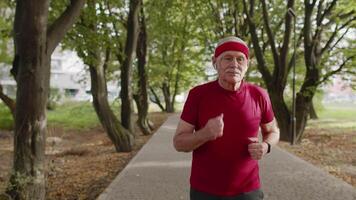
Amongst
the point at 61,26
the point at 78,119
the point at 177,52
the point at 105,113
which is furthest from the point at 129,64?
the point at 177,52

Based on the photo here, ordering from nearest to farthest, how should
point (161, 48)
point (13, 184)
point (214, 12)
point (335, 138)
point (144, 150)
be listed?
point (13, 184)
point (144, 150)
point (335, 138)
point (214, 12)
point (161, 48)

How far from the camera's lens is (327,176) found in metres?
8.29

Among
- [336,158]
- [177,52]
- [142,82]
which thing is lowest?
[336,158]

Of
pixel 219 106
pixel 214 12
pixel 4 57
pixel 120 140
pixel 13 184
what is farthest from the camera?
pixel 4 57

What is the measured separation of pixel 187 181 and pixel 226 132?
17.8ft

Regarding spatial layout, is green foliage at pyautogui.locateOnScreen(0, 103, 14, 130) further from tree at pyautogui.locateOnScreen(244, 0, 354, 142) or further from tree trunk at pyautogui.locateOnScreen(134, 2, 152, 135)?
tree at pyautogui.locateOnScreen(244, 0, 354, 142)

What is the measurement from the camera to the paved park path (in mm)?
6754

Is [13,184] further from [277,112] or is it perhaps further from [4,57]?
[4,57]

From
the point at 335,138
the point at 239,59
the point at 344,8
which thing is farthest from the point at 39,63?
the point at 335,138

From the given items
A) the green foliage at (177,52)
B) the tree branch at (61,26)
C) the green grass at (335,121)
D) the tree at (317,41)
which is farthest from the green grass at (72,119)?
the tree branch at (61,26)

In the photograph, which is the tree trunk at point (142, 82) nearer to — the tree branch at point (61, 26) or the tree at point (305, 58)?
the tree at point (305, 58)

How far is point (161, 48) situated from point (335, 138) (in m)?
16.3

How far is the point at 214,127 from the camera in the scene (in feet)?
8.14

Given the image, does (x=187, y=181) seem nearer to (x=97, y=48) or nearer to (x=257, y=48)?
(x=97, y=48)
